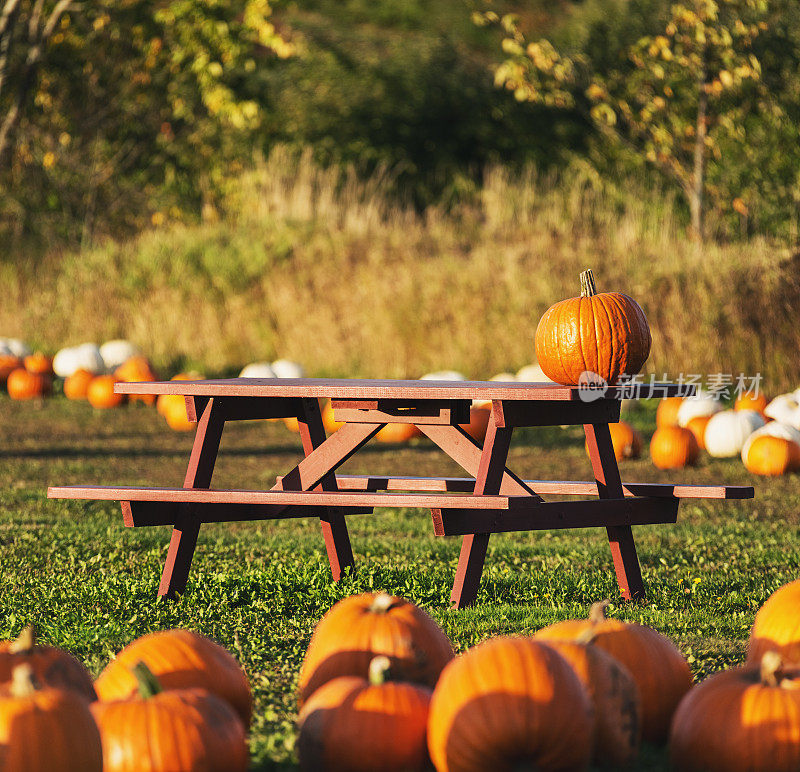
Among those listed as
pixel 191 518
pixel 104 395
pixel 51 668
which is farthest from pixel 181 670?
pixel 104 395

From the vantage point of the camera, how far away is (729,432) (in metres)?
9.84

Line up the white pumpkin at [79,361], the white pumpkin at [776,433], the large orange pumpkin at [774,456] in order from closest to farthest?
1. the large orange pumpkin at [774,456]
2. the white pumpkin at [776,433]
3. the white pumpkin at [79,361]

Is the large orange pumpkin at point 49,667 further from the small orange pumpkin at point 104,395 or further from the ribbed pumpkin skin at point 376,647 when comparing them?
the small orange pumpkin at point 104,395

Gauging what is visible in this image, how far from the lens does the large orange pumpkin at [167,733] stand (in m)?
2.59

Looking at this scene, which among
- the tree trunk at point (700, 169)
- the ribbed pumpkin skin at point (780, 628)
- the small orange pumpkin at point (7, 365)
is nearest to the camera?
the ribbed pumpkin skin at point (780, 628)

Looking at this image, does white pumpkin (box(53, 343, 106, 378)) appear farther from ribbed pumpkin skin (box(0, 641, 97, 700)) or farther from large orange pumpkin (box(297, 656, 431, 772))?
large orange pumpkin (box(297, 656, 431, 772))

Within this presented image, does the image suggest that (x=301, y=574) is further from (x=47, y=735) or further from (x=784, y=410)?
(x=784, y=410)

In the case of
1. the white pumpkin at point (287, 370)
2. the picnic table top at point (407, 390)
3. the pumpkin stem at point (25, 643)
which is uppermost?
the picnic table top at point (407, 390)

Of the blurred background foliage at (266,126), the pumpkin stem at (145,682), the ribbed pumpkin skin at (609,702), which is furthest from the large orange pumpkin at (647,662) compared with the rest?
the blurred background foliage at (266,126)

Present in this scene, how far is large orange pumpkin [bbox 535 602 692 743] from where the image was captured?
3137 mm

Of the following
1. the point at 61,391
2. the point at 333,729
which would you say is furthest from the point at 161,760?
the point at 61,391

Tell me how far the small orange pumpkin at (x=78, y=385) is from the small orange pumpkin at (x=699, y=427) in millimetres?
6791

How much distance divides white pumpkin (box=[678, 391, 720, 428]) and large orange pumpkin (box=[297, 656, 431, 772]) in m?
8.03

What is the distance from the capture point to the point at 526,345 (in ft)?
45.5
